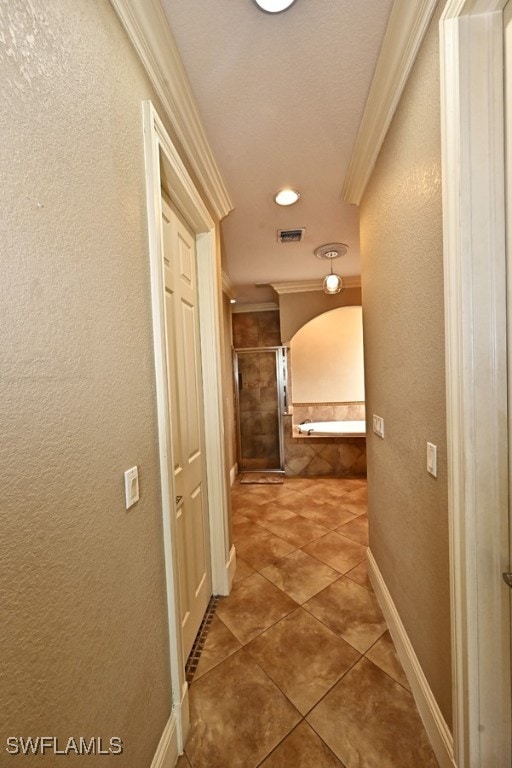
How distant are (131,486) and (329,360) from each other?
366 centimetres

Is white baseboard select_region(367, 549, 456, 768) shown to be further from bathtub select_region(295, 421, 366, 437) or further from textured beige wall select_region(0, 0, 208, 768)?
bathtub select_region(295, 421, 366, 437)

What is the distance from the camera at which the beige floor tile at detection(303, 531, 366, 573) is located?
2.14 meters

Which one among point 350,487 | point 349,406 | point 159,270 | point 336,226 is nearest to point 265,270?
point 336,226

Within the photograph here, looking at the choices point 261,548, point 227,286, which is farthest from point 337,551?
point 227,286

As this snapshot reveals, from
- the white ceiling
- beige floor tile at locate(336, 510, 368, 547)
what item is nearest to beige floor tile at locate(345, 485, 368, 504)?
beige floor tile at locate(336, 510, 368, 547)

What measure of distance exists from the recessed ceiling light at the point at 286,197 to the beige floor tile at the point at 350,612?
103 inches

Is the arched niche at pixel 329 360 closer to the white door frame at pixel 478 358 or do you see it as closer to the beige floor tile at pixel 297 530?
the beige floor tile at pixel 297 530

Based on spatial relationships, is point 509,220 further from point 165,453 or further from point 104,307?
point 165,453

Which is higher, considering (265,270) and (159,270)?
(265,270)

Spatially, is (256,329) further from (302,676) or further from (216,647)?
(302,676)

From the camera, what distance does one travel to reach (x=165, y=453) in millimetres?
1031

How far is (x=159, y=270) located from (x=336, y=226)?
198cm

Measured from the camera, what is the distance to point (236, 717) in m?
1.18

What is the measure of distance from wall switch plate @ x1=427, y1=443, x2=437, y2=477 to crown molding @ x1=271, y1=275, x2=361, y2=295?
3227mm
